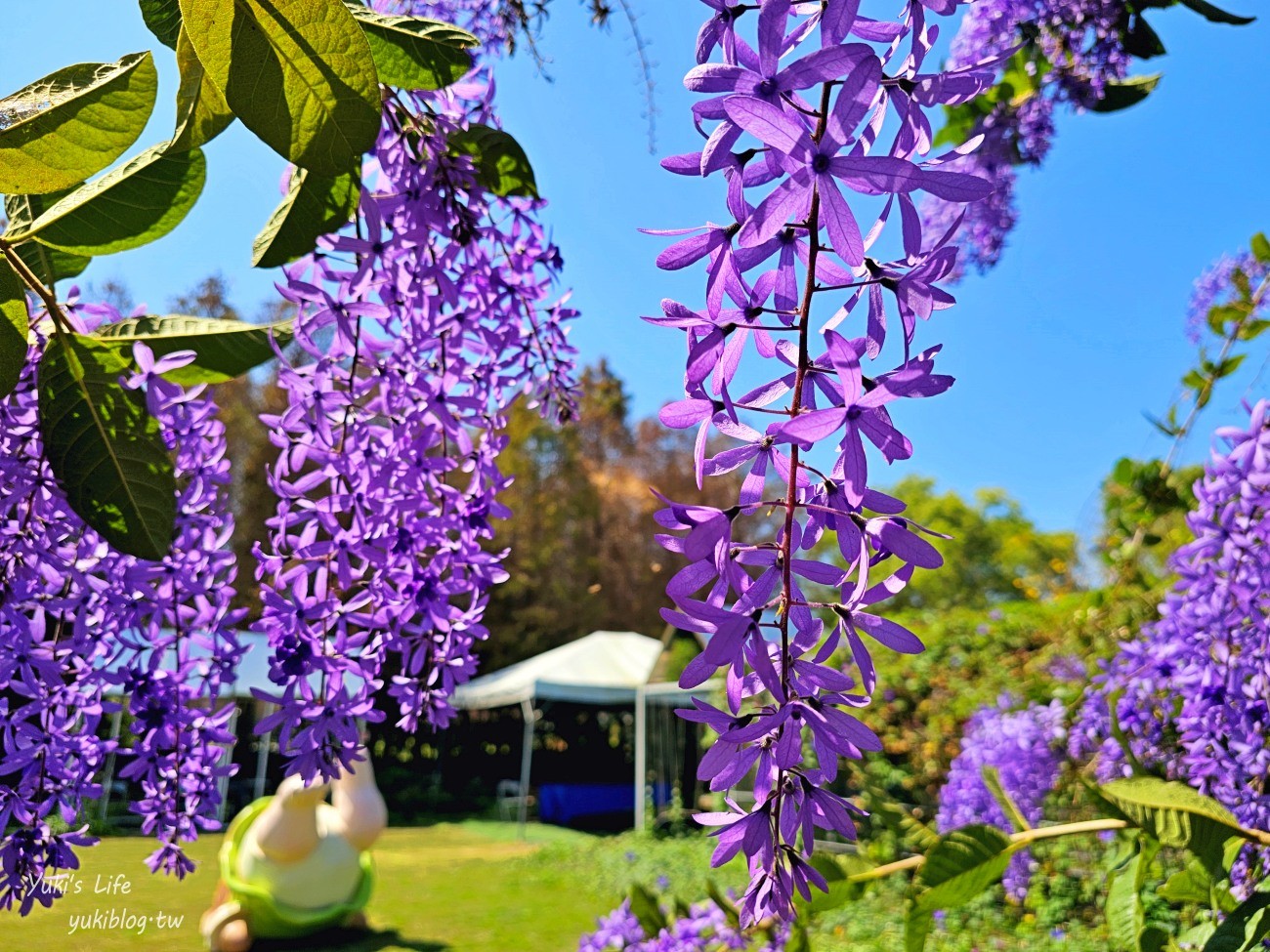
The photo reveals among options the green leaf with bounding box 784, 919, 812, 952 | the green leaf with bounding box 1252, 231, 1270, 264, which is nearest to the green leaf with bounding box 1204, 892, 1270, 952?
the green leaf with bounding box 784, 919, 812, 952

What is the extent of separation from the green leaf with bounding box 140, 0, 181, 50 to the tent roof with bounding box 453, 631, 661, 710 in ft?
33.9

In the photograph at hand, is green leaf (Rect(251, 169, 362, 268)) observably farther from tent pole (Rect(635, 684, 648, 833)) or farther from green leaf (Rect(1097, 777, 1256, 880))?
tent pole (Rect(635, 684, 648, 833))

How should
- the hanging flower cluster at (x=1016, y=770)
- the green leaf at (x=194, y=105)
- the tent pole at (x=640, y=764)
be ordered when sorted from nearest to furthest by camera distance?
the green leaf at (x=194, y=105) < the hanging flower cluster at (x=1016, y=770) < the tent pole at (x=640, y=764)

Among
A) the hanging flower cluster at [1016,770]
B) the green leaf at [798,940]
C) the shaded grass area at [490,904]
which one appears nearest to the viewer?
the green leaf at [798,940]

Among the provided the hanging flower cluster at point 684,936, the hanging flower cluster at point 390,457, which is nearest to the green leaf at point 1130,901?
the hanging flower cluster at point 684,936

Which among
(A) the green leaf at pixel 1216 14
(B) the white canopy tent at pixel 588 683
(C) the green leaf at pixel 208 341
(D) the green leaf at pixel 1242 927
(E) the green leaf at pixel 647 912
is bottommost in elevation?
(B) the white canopy tent at pixel 588 683

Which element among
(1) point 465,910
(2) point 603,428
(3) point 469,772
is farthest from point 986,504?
(1) point 465,910

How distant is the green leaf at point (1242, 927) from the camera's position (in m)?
0.71

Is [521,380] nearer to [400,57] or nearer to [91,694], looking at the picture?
[400,57]

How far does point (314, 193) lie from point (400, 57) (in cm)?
13

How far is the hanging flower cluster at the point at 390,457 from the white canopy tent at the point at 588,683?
383 inches

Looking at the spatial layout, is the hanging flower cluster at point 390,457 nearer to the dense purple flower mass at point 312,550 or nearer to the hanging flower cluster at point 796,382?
the dense purple flower mass at point 312,550

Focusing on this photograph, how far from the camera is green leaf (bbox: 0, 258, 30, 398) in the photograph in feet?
2.09

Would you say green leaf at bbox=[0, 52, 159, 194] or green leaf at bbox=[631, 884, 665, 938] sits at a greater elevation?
green leaf at bbox=[0, 52, 159, 194]
